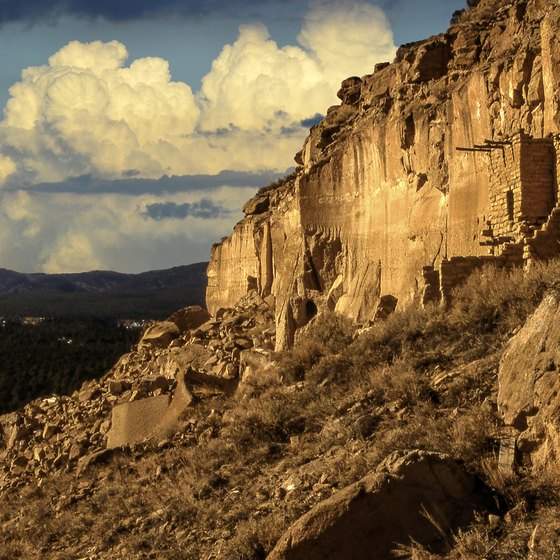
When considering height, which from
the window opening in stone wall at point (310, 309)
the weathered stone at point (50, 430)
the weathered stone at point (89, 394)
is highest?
the window opening in stone wall at point (310, 309)

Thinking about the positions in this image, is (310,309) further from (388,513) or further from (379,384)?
(388,513)

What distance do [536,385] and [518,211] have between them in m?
6.57

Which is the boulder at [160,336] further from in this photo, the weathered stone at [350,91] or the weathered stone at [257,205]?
A: the weathered stone at [350,91]

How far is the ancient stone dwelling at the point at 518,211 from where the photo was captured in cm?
1391

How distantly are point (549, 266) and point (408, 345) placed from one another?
2.21 m

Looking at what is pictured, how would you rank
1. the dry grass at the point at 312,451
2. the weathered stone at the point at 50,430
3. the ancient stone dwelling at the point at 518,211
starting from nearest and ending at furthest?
the dry grass at the point at 312,451, the ancient stone dwelling at the point at 518,211, the weathered stone at the point at 50,430

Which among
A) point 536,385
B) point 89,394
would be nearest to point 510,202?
point 536,385

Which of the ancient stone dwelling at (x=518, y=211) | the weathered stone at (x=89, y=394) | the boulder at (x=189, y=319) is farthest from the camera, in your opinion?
the boulder at (x=189, y=319)

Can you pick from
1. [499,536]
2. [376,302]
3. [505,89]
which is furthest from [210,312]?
[499,536]

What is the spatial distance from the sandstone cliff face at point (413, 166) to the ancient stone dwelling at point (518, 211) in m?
0.26

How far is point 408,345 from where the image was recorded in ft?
43.2

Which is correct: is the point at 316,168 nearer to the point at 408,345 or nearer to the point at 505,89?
the point at 505,89

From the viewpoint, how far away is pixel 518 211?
47.2 ft

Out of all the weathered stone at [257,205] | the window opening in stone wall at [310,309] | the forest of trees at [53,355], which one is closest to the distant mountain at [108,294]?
the forest of trees at [53,355]
